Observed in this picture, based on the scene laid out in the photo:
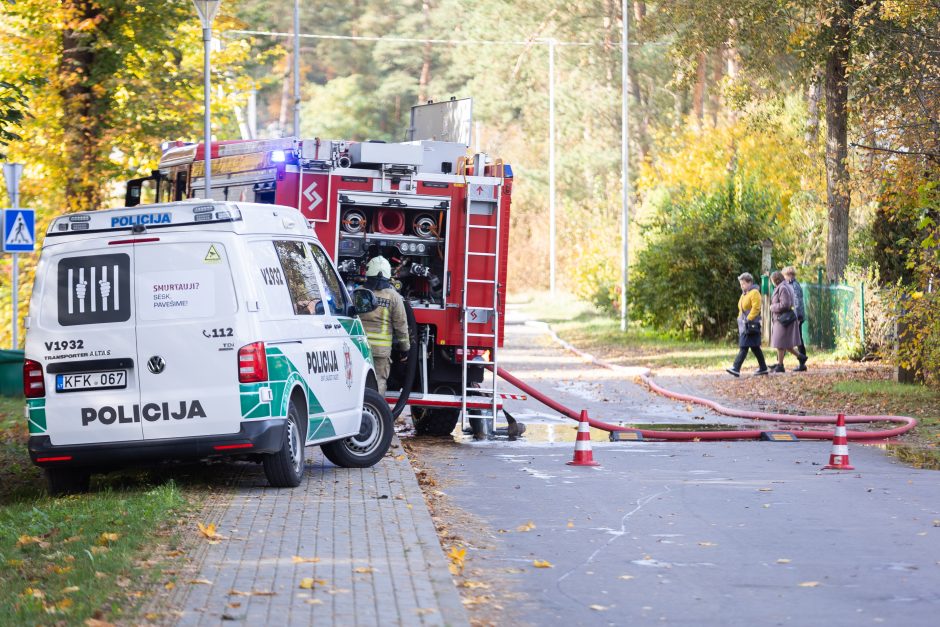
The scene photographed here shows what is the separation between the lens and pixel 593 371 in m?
28.5

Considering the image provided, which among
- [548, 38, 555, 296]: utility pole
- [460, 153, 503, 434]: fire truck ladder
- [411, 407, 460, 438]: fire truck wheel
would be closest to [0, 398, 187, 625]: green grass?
[460, 153, 503, 434]: fire truck ladder

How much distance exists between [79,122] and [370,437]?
55.1 ft

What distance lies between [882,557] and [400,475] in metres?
4.57

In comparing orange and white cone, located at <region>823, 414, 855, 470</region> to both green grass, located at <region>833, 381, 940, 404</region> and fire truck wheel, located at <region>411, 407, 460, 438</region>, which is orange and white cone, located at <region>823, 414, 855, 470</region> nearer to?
fire truck wheel, located at <region>411, 407, 460, 438</region>

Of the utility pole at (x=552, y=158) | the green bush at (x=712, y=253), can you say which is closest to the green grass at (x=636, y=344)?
the green bush at (x=712, y=253)

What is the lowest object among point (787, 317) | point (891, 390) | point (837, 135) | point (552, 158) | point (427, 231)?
point (891, 390)

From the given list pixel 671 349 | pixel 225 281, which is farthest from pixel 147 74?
pixel 225 281

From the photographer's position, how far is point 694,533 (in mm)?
10016

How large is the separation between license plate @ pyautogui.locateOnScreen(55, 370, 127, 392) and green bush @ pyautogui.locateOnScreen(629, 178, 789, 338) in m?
24.8

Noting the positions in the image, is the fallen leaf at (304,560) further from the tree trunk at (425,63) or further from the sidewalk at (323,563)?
the tree trunk at (425,63)

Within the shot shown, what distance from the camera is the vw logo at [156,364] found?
1093 centimetres

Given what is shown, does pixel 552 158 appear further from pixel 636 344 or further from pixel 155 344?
pixel 155 344

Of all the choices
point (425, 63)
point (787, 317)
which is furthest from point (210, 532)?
point (425, 63)

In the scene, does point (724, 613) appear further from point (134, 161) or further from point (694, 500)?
point (134, 161)
